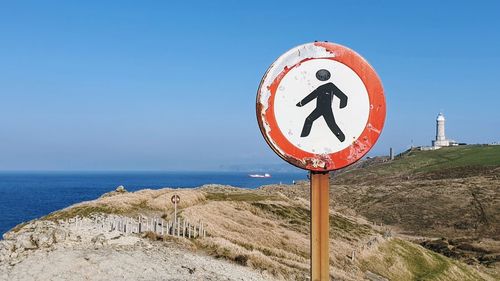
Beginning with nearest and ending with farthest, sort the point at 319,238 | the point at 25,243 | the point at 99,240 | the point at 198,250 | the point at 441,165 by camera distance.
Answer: the point at 319,238 < the point at 25,243 < the point at 99,240 < the point at 198,250 < the point at 441,165

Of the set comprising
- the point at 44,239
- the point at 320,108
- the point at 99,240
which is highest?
the point at 320,108

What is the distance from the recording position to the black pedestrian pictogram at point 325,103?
158 inches

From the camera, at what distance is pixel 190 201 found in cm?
4691

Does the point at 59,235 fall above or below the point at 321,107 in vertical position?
below

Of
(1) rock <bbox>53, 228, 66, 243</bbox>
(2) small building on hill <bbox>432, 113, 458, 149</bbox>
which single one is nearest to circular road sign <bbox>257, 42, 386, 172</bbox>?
(1) rock <bbox>53, 228, 66, 243</bbox>

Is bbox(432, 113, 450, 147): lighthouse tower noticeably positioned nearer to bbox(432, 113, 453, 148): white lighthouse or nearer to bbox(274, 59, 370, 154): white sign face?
bbox(432, 113, 453, 148): white lighthouse

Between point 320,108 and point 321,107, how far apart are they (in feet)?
0.04

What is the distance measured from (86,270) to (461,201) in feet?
271

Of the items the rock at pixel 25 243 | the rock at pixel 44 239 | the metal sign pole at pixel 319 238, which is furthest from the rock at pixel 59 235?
the metal sign pole at pixel 319 238

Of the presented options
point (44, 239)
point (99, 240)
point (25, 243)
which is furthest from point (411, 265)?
point (25, 243)

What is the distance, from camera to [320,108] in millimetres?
4031

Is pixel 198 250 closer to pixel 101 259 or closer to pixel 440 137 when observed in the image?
pixel 101 259

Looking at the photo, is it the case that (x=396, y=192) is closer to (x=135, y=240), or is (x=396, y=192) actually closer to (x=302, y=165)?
(x=135, y=240)

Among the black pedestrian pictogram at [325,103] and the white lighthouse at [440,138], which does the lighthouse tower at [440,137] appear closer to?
the white lighthouse at [440,138]
